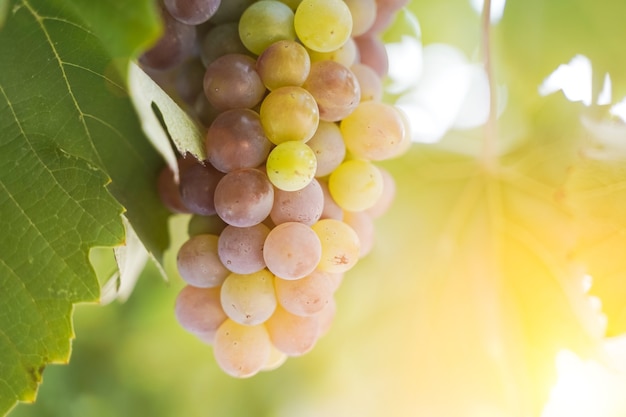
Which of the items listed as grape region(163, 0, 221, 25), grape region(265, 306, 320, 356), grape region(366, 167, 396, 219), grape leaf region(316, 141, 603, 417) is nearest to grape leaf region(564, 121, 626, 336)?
grape leaf region(316, 141, 603, 417)

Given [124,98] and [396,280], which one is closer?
[124,98]

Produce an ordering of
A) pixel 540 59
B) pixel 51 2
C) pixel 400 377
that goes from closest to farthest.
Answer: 1. pixel 51 2
2. pixel 540 59
3. pixel 400 377

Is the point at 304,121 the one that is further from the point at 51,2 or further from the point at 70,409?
the point at 70,409

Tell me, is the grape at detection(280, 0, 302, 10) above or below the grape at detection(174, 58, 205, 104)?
above

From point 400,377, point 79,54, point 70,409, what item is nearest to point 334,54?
point 79,54

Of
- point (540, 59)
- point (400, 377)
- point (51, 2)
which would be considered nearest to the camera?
point (51, 2)

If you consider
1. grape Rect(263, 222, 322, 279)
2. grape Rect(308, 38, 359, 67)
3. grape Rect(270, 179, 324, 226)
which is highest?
grape Rect(308, 38, 359, 67)

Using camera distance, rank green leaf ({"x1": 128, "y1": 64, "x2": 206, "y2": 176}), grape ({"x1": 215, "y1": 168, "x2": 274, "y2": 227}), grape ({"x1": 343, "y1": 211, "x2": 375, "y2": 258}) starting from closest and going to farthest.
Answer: green leaf ({"x1": 128, "y1": 64, "x2": 206, "y2": 176}) < grape ({"x1": 215, "y1": 168, "x2": 274, "y2": 227}) < grape ({"x1": 343, "y1": 211, "x2": 375, "y2": 258})

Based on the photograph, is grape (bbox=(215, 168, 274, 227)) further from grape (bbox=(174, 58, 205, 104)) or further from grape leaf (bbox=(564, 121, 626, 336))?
grape leaf (bbox=(564, 121, 626, 336))
